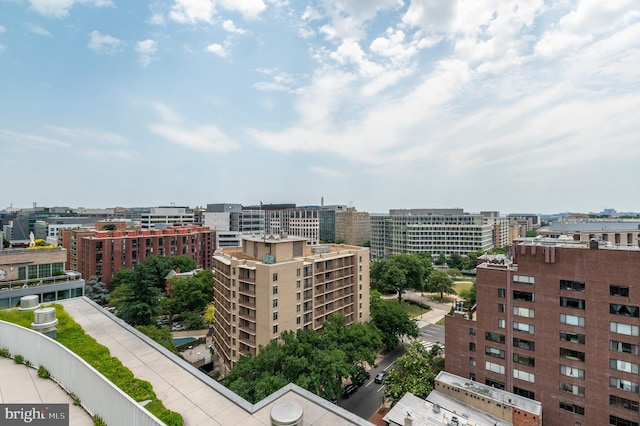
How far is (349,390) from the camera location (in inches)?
1587

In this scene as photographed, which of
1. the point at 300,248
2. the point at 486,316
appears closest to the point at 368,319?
the point at 300,248

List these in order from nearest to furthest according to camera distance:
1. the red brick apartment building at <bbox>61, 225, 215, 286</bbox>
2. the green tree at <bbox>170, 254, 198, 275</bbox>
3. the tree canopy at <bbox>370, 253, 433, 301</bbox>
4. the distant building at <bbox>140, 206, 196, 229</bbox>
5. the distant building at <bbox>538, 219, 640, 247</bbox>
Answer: the distant building at <bbox>538, 219, 640, 247</bbox> → the tree canopy at <bbox>370, 253, 433, 301</bbox> → the red brick apartment building at <bbox>61, 225, 215, 286</bbox> → the green tree at <bbox>170, 254, 198, 275</bbox> → the distant building at <bbox>140, 206, 196, 229</bbox>

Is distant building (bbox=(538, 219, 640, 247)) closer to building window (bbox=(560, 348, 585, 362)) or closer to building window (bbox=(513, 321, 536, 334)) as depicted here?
building window (bbox=(513, 321, 536, 334))

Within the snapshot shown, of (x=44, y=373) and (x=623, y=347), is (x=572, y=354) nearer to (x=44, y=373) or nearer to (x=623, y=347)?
(x=623, y=347)

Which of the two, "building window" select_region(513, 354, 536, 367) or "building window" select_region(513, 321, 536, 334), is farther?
"building window" select_region(513, 321, 536, 334)

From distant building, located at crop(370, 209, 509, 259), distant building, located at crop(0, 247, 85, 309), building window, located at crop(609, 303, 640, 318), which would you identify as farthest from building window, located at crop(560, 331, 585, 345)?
distant building, located at crop(370, 209, 509, 259)

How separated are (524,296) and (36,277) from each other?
55.9m

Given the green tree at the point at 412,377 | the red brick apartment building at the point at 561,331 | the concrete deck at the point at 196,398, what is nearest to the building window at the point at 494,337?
the red brick apartment building at the point at 561,331

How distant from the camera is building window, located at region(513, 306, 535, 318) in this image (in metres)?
32.3

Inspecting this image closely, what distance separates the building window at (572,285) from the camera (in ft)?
98.8

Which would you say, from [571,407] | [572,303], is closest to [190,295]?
[571,407]

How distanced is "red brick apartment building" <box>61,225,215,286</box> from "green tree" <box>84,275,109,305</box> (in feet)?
25.9

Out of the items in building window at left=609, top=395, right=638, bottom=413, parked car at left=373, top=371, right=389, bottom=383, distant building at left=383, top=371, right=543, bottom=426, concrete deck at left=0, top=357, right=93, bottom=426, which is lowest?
parked car at left=373, top=371, right=389, bottom=383

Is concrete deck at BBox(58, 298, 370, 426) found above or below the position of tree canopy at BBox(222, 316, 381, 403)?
above
